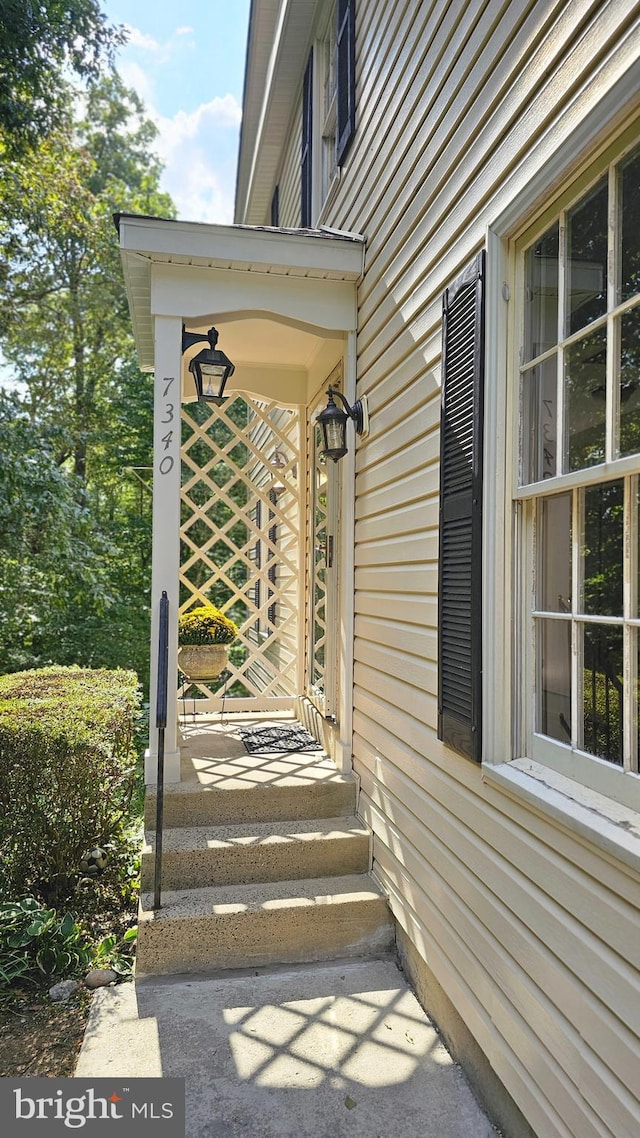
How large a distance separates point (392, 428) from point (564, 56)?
4.99ft

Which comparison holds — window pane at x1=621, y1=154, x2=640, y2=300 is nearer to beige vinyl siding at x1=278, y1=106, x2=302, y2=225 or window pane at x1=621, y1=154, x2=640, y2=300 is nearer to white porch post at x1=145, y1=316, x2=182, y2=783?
white porch post at x1=145, y1=316, x2=182, y2=783

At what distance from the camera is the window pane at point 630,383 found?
140 cm

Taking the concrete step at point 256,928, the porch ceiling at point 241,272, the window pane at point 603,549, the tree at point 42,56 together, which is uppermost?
the tree at point 42,56

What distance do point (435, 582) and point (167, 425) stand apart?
1598 mm

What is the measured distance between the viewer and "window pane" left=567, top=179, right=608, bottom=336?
4.99ft

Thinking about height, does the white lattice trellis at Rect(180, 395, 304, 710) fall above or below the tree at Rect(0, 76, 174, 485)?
below

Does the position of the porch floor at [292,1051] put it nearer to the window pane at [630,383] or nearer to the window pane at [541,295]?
the window pane at [630,383]

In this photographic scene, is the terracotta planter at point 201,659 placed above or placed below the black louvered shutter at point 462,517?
below

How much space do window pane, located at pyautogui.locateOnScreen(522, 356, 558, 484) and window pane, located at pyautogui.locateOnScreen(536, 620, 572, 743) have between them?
0.40 meters

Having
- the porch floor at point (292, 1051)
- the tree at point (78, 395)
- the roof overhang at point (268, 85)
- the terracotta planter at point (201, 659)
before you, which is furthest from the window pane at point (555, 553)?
the tree at point (78, 395)

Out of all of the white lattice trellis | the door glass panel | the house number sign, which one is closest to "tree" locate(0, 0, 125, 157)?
the white lattice trellis

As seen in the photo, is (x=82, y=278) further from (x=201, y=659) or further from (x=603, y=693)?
(x=603, y=693)

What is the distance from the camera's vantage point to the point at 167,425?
331 centimetres

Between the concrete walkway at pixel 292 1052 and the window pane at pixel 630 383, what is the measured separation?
73.3 inches
